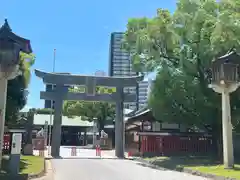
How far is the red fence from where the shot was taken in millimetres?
30359

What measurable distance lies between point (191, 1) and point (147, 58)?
5.23 m

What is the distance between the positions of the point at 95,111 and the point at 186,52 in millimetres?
31435

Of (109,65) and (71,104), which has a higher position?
(109,65)

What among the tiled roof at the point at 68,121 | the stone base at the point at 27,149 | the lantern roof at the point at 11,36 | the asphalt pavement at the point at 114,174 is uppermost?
the lantern roof at the point at 11,36

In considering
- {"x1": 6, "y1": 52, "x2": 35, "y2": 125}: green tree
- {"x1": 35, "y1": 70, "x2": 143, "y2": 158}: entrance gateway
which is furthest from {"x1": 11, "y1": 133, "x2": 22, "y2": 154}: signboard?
{"x1": 35, "y1": 70, "x2": 143, "y2": 158}: entrance gateway

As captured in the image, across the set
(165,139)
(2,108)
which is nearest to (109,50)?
(165,139)

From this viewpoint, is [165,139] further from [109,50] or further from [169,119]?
[109,50]

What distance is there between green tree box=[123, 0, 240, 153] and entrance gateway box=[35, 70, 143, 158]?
262 inches

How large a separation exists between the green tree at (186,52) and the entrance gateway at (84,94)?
6647 mm

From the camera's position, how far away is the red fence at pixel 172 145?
3036 cm

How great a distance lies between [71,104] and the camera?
58.8 metres

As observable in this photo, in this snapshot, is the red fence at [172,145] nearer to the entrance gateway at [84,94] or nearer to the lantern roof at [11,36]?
the entrance gateway at [84,94]

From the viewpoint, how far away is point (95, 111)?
54.5m

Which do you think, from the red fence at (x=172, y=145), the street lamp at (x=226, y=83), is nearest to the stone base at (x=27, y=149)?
the red fence at (x=172, y=145)
